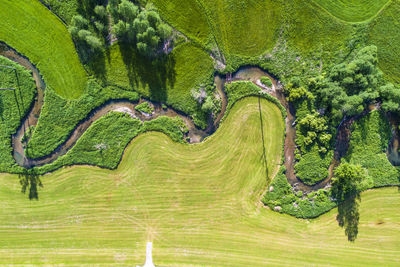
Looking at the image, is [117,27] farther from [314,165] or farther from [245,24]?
[314,165]

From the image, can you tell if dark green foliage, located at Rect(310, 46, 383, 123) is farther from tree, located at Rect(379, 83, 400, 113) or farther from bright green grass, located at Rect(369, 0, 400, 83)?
bright green grass, located at Rect(369, 0, 400, 83)

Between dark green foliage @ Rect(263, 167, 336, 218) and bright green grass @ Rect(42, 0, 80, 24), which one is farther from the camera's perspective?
dark green foliage @ Rect(263, 167, 336, 218)

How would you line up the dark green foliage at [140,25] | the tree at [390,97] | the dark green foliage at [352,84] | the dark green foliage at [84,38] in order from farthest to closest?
the tree at [390,97] < the dark green foliage at [84,38] < the dark green foliage at [352,84] < the dark green foliage at [140,25]

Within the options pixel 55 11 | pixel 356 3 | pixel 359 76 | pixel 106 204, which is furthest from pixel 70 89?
pixel 356 3

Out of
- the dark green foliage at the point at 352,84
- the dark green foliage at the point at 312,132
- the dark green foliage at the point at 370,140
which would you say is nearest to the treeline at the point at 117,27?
the dark green foliage at the point at 312,132

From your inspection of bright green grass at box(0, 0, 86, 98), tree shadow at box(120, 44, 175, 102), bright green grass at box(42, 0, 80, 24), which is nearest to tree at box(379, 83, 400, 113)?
tree shadow at box(120, 44, 175, 102)

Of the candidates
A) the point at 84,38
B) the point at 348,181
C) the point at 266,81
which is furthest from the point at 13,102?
the point at 348,181

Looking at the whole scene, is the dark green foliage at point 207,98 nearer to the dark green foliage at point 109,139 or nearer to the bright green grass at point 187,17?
the dark green foliage at point 109,139
